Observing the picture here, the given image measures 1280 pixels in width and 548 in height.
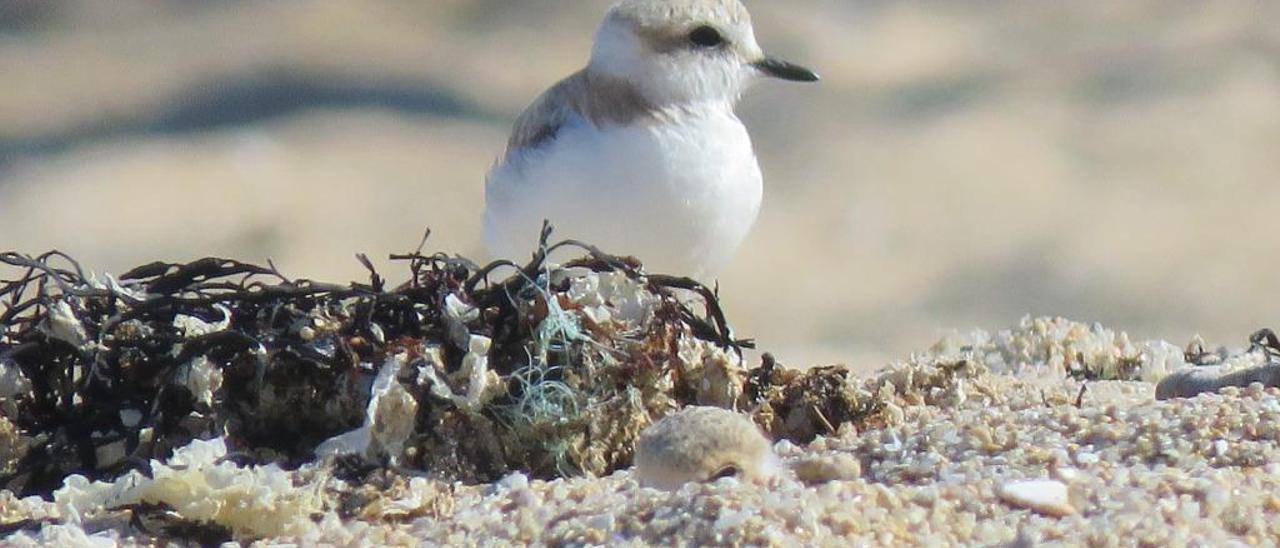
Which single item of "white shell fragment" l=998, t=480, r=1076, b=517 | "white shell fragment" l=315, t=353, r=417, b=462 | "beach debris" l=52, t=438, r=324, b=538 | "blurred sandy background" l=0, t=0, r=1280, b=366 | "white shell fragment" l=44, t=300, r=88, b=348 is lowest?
"beach debris" l=52, t=438, r=324, b=538

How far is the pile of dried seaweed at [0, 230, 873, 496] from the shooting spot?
3.32 metres

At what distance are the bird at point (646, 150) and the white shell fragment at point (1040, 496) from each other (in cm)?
191

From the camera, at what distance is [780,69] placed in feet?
16.8

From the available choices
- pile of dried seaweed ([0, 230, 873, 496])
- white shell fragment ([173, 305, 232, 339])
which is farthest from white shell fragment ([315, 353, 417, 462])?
white shell fragment ([173, 305, 232, 339])

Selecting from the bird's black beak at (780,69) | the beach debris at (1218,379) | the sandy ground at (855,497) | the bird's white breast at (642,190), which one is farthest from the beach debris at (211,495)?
the bird's black beak at (780,69)

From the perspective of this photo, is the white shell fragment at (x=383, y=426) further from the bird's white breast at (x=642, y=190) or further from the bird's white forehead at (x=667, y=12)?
the bird's white forehead at (x=667, y=12)

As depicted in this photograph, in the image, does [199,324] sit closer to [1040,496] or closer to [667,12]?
[1040,496]

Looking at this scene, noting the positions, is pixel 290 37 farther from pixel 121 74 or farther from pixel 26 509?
pixel 26 509

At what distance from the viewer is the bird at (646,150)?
460 cm

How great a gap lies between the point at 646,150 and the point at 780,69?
64 centimetres

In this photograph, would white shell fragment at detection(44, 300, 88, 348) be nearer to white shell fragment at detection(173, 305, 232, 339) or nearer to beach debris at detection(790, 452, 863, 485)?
A: white shell fragment at detection(173, 305, 232, 339)

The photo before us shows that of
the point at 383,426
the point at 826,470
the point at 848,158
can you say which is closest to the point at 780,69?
the point at 383,426

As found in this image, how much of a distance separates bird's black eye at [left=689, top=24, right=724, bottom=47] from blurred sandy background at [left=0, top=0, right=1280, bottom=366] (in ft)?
9.97

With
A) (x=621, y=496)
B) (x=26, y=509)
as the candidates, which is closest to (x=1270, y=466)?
(x=621, y=496)
